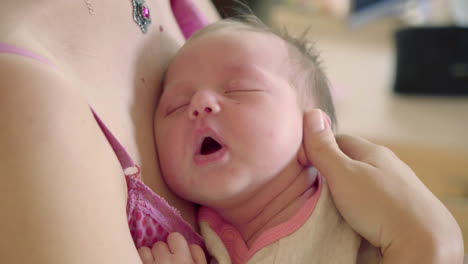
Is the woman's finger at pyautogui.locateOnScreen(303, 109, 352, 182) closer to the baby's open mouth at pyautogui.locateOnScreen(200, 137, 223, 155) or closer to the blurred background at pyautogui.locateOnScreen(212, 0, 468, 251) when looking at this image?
the baby's open mouth at pyautogui.locateOnScreen(200, 137, 223, 155)

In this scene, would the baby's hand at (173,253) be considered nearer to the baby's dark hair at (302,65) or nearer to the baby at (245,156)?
the baby at (245,156)

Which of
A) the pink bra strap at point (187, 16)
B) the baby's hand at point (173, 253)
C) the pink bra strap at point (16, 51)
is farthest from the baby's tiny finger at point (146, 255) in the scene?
the pink bra strap at point (187, 16)

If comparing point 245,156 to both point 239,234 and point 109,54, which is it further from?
point 109,54

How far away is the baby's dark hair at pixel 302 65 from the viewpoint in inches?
34.3

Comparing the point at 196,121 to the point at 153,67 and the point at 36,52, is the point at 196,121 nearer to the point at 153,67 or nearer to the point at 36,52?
the point at 153,67

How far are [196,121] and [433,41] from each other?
1.76 metres

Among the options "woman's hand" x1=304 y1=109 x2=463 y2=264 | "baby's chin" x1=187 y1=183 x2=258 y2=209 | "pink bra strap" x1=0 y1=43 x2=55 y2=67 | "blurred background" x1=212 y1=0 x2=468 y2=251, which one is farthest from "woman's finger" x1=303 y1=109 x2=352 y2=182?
"blurred background" x1=212 y1=0 x2=468 y2=251

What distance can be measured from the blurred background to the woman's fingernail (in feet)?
2.33

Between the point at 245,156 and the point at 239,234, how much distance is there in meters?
0.13

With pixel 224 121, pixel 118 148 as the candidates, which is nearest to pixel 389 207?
pixel 224 121

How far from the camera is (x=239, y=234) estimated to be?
2.54 ft

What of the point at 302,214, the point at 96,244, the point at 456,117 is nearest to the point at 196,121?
the point at 302,214

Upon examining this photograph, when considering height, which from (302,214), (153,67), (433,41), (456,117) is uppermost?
(153,67)

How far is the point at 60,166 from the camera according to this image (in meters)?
0.46
